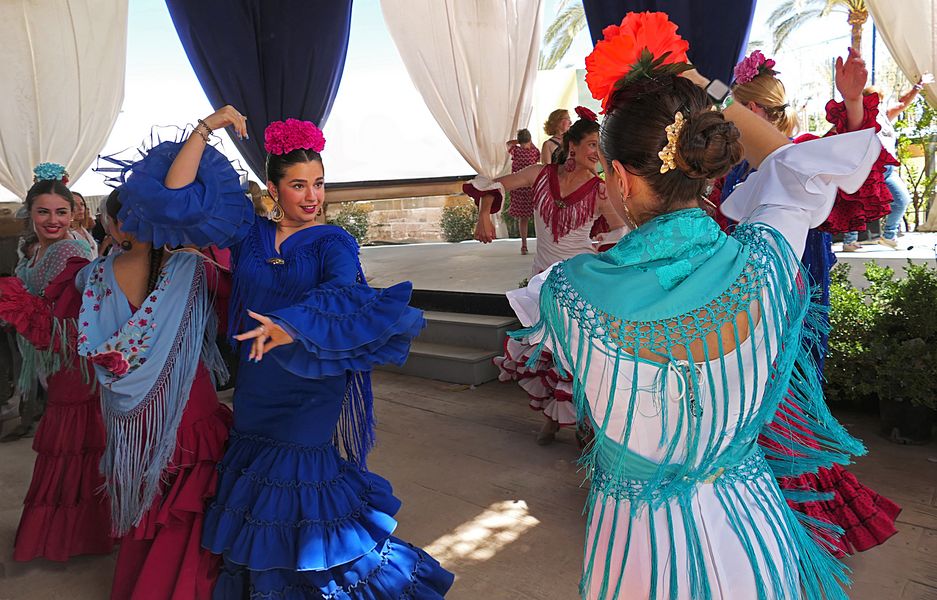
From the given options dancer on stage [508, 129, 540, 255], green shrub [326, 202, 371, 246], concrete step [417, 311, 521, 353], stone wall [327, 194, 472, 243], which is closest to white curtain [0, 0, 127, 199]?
concrete step [417, 311, 521, 353]

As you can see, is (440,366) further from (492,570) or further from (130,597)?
(130,597)

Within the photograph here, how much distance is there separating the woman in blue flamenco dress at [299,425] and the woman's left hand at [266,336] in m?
0.20

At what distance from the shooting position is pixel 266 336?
66.9 inches

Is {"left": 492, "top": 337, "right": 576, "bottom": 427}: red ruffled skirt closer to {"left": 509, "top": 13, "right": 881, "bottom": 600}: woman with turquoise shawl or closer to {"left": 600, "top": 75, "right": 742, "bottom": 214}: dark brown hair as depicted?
{"left": 509, "top": 13, "right": 881, "bottom": 600}: woman with turquoise shawl

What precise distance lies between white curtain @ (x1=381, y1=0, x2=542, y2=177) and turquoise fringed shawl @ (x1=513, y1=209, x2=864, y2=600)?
549cm

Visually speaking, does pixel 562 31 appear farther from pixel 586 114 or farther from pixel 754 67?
pixel 754 67

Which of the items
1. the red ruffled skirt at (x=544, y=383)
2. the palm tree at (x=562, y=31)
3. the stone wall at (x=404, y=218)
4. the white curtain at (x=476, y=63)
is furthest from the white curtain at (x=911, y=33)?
the palm tree at (x=562, y=31)

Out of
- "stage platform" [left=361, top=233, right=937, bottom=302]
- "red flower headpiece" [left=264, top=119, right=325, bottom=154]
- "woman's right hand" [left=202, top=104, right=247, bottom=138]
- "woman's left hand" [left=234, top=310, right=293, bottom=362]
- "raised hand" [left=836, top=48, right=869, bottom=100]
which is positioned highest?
"raised hand" [left=836, top=48, right=869, bottom=100]

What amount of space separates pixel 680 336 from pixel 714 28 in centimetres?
394

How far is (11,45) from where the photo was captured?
6.50 meters

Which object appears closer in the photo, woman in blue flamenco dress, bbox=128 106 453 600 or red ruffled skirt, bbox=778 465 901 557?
woman in blue flamenco dress, bbox=128 106 453 600

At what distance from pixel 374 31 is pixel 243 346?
1388cm

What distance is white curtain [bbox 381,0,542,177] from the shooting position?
654 cm

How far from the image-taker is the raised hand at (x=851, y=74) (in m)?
1.86
